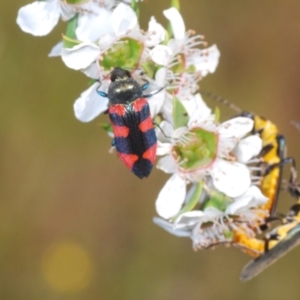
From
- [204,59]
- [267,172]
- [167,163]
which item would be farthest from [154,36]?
[267,172]

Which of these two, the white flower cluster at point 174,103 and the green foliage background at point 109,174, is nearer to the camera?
the white flower cluster at point 174,103

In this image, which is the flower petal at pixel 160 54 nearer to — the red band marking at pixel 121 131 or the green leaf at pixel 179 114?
the green leaf at pixel 179 114

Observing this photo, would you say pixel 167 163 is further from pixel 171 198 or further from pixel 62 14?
pixel 62 14

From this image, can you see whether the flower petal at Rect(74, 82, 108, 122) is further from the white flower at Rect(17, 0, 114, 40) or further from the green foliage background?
the green foliage background

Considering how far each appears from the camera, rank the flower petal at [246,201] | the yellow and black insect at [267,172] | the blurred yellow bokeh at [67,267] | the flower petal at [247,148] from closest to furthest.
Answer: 1. the flower petal at [246,201]
2. the flower petal at [247,148]
3. the yellow and black insect at [267,172]
4. the blurred yellow bokeh at [67,267]

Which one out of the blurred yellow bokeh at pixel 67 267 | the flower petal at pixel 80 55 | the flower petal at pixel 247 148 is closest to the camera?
the flower petal at pixel 80 55

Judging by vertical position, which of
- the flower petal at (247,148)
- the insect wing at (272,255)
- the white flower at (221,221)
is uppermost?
the flower petal at (247,148)

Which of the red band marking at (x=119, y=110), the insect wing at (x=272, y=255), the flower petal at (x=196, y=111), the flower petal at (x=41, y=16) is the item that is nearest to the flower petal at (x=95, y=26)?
the flower petal at (x=41, y=16)
